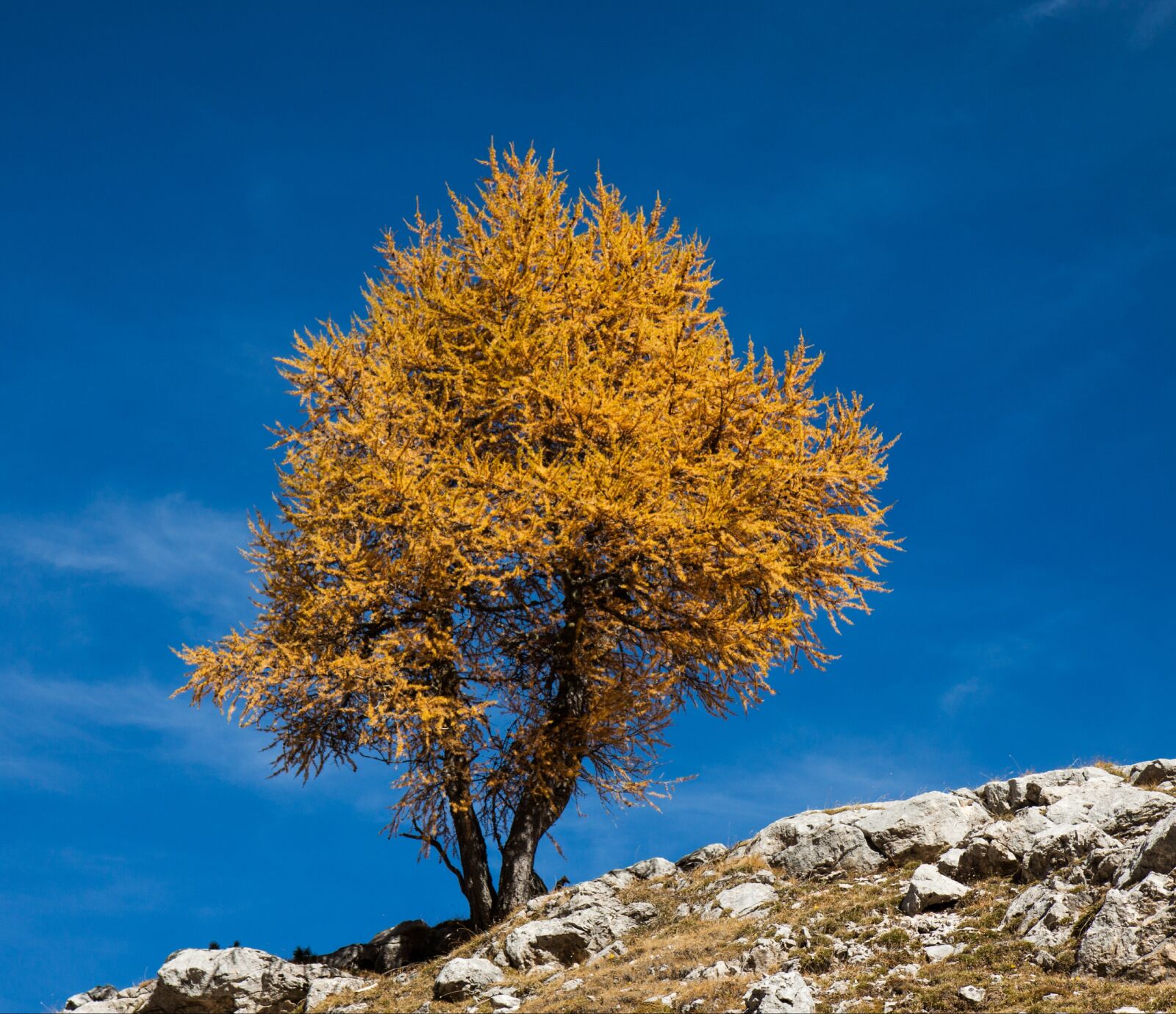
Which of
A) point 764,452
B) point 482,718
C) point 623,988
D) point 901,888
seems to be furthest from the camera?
point 764,452

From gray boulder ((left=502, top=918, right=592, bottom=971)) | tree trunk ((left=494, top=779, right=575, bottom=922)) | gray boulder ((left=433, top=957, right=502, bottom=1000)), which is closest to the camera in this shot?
gray boulder ((left=433, top=957, right=502, bottom=1000))

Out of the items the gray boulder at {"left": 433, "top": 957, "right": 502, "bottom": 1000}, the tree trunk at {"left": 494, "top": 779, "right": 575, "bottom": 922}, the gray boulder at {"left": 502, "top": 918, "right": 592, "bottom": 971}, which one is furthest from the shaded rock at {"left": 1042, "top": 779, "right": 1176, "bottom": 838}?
the gray boulder at {"left": 433, "top": 957, "right": 502, "bottom": 1000}

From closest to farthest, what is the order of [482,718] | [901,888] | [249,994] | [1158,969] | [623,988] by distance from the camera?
1. [1158,969]
2. [623,988]
3. [901,888]
4. [249,994]
5. [482,718]

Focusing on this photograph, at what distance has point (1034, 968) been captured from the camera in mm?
9172

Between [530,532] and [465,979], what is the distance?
5086 millimetres

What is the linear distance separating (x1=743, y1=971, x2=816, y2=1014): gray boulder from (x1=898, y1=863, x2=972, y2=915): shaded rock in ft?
6.75

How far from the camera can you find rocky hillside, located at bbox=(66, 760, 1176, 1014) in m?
9.07

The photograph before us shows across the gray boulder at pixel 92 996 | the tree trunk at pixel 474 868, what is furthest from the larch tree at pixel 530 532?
the gray boulder at pixel 92 996

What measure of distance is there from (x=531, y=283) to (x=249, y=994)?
9.93 metres

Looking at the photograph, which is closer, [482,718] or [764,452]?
[482,718]

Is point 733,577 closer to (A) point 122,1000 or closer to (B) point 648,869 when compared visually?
(B) point 648,869

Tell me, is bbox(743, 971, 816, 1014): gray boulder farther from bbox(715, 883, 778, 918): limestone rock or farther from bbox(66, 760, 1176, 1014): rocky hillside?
bbox(715, 883, 778, 918): limestone rock

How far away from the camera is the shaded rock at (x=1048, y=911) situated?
955cm

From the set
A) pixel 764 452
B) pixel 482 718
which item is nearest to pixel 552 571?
pixel 482 718
